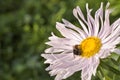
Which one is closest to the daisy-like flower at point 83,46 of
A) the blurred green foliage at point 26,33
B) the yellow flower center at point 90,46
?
the yellow flower center at point 90,46

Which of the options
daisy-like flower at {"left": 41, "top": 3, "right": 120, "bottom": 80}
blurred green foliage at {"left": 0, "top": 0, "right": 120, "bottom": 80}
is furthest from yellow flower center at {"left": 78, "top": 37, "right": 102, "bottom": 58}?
blurred green foliage at {"left": 0, "top": 0, "right": 120, "bottom": 80}

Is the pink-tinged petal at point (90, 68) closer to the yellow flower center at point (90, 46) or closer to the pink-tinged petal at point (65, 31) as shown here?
the yellow flower center at point (90, 46)

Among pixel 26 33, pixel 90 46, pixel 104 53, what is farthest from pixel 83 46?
pixel 26 33

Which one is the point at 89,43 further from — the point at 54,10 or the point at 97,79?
the point at 54,10

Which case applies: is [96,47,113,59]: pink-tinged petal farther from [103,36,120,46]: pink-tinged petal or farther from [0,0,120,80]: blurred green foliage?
[0,0,120,80]: blurred green foliage

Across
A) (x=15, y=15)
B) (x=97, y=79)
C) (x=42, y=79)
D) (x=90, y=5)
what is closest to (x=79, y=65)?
(x=97, y=79)

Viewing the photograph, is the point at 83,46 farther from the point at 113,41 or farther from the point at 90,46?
the point at 113,41

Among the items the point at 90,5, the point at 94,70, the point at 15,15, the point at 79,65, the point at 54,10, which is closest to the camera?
the point at 94,70
